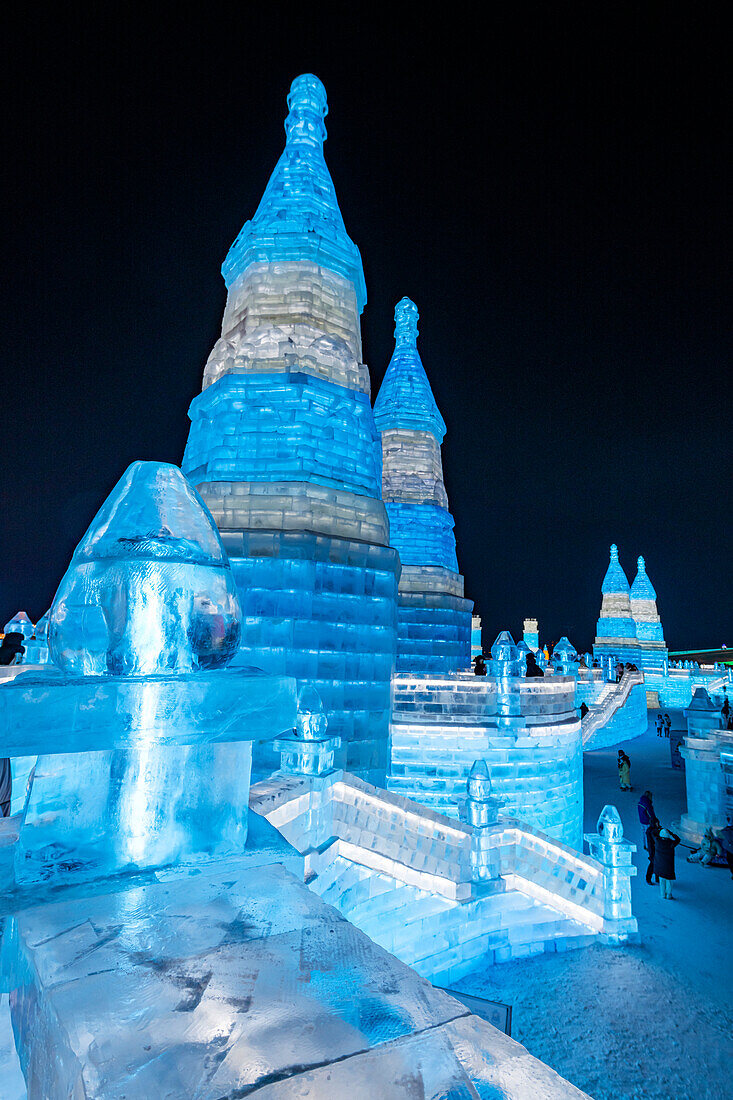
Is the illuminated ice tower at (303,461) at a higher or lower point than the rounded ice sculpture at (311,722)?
higher

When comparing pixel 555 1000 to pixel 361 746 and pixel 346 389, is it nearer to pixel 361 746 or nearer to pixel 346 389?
pixel 361 746

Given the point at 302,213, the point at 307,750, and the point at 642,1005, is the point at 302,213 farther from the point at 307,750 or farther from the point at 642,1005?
the point at 642,1005

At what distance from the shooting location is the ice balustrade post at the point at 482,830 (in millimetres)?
7383

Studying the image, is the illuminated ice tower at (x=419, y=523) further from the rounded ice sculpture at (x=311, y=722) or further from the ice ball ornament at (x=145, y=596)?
the ice ball ornament at (x=145, y=596)

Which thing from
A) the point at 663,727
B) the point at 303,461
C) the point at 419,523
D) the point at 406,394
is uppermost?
the point at 406,394

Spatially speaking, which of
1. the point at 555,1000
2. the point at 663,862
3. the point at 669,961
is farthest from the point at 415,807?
the point at 663,862

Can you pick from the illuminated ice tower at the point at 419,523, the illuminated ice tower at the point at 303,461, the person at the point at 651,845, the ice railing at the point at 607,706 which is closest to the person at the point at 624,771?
the illuminated ice tower at the point at 419,523

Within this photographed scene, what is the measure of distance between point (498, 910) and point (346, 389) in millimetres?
9899

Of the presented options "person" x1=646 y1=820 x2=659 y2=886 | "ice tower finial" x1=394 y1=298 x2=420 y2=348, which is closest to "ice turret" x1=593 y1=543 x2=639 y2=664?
"ice tower finial" x1=394 y1=298 x2=420 y2=348

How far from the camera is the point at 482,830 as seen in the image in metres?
7.45

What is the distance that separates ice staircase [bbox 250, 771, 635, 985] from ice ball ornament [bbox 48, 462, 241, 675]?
10.7 feet

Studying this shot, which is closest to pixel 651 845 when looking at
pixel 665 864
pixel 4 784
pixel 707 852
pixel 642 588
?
pixel 665 864

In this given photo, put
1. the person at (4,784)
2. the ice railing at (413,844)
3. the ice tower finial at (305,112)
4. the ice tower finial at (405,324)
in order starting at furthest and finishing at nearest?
the ice tower finial at (405,324) < the ice tower finial at (305,112) < the ice railing at (413,844) < the person at (4,784)

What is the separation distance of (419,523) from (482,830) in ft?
45.5
